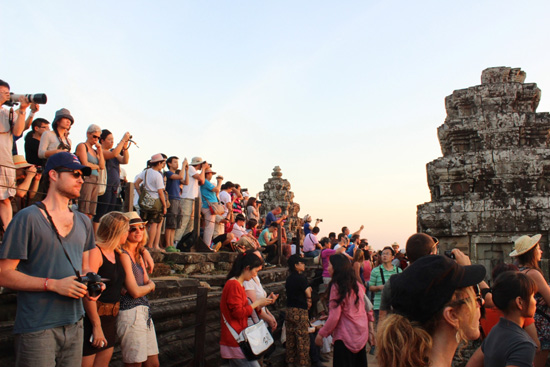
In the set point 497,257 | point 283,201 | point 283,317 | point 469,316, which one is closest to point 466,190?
point 497,257

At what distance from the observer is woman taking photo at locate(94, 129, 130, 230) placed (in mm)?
7055

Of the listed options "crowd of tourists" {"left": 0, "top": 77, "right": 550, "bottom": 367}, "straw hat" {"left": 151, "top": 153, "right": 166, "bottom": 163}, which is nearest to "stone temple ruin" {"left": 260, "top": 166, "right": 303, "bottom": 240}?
"straw hat" {"left": 151, "top": 153, "right": 166, "bottom": 163}

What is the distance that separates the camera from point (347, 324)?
5.30 m

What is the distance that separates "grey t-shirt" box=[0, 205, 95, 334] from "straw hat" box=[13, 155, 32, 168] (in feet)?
10.4

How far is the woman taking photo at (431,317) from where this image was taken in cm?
197

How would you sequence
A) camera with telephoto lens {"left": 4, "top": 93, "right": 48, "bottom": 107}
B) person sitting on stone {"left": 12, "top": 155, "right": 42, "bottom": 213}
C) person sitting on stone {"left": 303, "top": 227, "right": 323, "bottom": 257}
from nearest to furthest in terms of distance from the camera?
camera with telephoto lens {"left": 4, "top": 93, "right": 48, "bottom": 107} < person sitting on stone {"left": 12, "top": 155, "right": 42, "bottom": 213} < person sitting on stone {"left": 303, "top": 227, "right": 323, "bottom": 257}

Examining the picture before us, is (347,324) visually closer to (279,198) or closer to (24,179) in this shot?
(24,179)

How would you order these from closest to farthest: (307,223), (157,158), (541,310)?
1. (541,310)
2. (157,158)
3. (307,223)

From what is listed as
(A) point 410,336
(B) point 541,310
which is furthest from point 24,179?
(B) point 541,310

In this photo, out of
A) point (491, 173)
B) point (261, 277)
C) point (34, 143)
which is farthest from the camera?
point (261, 277)

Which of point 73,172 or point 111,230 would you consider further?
point 111,230

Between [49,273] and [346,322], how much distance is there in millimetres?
3355

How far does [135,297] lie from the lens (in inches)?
164

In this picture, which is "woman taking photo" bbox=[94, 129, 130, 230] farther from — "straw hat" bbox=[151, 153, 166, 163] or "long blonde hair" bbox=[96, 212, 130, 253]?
"long blonde hair" bbox=[96, 212, 130, 253]
